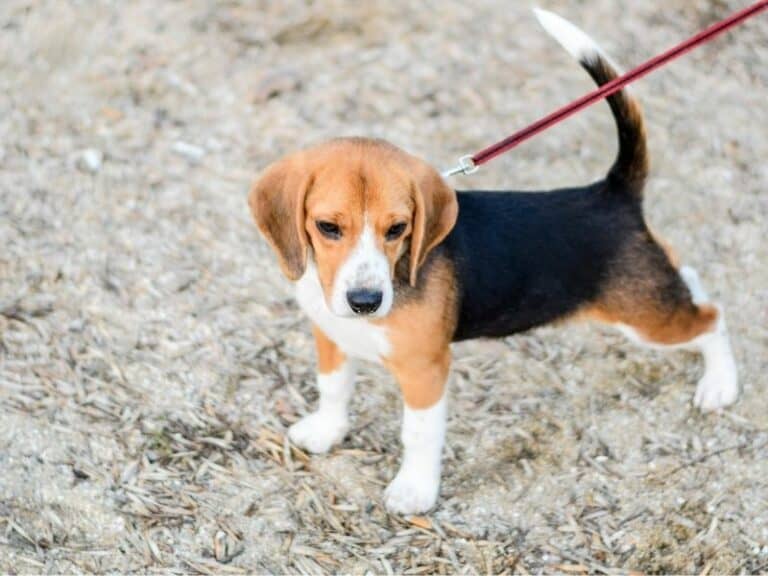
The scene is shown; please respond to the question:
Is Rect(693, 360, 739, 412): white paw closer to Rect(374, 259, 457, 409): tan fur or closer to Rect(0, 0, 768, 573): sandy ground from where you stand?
Rect(0, 0, 768, 573): sandy ground

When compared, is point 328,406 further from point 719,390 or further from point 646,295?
point 719,390

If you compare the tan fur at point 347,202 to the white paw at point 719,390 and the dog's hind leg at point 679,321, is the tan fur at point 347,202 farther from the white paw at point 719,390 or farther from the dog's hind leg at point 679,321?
the white paw at point 719,390

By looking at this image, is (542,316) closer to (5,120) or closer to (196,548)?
(196,548)

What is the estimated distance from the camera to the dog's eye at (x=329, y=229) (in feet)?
13.5

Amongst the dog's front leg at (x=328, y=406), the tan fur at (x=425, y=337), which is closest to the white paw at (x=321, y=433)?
the dog's front leg at (x=328, y=406)

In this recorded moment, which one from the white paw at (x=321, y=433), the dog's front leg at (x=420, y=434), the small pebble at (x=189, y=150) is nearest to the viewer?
the dog's front leg at (x=420, y=434)

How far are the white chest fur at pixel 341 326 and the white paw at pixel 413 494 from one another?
66 centimetres

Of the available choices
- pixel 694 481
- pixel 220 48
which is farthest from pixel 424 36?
pixel 694 481

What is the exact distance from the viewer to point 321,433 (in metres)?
5.27

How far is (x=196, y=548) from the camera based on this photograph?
474 centimetres

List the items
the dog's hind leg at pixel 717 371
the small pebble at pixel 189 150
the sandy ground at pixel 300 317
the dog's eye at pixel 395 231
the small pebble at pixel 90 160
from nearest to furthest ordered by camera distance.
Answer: the dog's eye at pixel 395 231
the sandy ground at pixel 300 317
the dog's hind leg at pixel 717 371
the small pebble at pixel 90 160
the small pebble at pixel 189 150

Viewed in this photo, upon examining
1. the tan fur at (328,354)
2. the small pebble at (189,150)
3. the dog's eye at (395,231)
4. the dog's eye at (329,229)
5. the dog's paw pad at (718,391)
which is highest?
the dog's eye at (329,229)

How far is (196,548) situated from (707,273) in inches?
137

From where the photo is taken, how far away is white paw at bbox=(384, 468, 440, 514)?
16.3 ft
